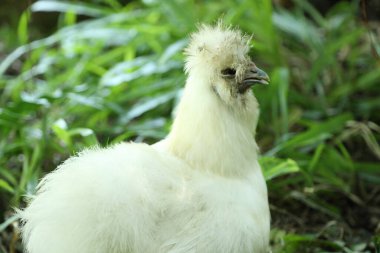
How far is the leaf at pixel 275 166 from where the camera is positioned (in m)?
2.09

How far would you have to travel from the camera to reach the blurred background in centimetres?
230

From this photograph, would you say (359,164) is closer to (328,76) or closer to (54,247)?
(328,76)

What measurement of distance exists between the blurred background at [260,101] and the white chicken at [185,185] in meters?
0.44

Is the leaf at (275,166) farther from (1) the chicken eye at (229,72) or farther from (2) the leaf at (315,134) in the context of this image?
(1) the chicken eye at (229,72)

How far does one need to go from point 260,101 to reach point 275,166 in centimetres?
66

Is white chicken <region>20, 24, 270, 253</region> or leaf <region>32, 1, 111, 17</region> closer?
white chicken <region>20, 24, 270, 253</region>

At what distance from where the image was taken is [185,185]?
1.54 metres

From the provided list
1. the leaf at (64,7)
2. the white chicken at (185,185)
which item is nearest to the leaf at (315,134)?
the white chicken at (185,185)

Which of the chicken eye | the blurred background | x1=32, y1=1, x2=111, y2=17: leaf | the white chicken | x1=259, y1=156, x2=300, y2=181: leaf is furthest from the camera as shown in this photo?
x1=32, y1=1, x2=111, y2=17: leaf

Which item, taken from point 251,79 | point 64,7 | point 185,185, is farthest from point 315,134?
point 64,7

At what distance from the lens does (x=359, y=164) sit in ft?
8.29

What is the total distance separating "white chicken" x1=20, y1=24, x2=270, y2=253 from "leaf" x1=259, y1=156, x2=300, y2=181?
0.35 m

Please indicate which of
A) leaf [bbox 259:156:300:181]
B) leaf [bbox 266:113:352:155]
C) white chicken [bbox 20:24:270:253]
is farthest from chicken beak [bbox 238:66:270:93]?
leaf [bbox 266:113:352:155]

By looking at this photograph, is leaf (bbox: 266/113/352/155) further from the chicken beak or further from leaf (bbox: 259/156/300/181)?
the chicken beak
